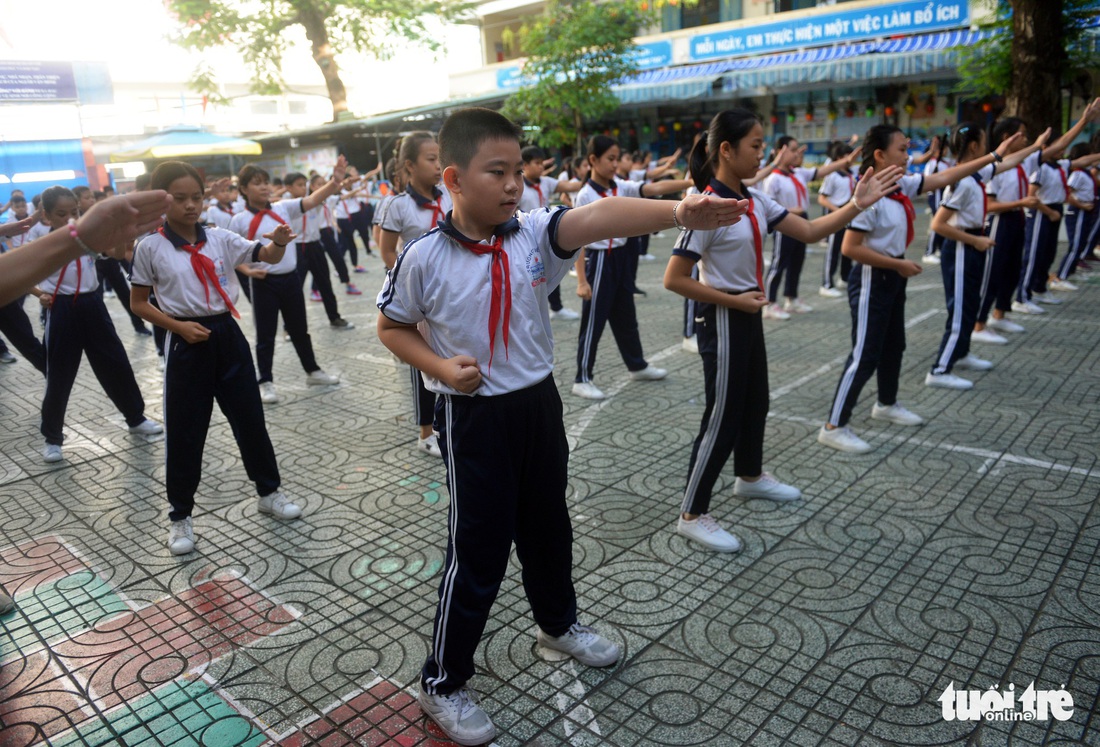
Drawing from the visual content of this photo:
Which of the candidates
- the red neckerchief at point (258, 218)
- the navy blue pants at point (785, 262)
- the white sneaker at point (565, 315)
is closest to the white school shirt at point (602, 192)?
the navy blue pants at point (785, 262)

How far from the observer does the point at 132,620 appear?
138 inches

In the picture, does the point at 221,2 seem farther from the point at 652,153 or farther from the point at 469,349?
the point at 469,349

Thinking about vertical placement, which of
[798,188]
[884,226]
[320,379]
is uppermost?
Answer: [798,188]

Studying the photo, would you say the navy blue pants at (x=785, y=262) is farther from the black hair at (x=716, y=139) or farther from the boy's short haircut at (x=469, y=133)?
the boy's short haircut at (x=469, y=133)

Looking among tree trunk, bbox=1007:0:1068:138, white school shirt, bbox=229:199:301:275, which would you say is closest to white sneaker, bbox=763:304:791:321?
tree trunk, bbox=1007:0:1068:138

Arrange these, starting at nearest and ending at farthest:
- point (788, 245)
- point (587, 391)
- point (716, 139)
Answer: point (716, 139), point (587, 391), point (788, 245)

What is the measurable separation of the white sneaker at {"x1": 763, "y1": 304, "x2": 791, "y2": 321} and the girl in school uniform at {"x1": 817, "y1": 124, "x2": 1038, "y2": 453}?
147 inches

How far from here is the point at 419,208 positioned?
5301mm

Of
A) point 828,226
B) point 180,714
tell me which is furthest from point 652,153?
point 180,714

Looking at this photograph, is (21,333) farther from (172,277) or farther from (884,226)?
(884,226)

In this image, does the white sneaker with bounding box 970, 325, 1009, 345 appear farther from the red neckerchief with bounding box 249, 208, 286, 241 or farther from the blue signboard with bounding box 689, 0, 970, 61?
the blue signboard with bounding box 689, 0, 970, 61

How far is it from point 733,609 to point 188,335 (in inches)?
115

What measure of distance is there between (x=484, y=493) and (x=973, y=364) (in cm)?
553

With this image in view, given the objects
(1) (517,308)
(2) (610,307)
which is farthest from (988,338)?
(1) (517,308)
